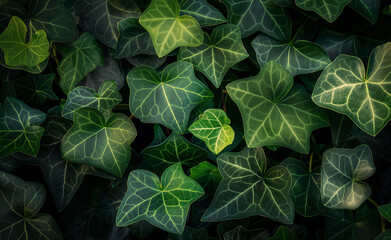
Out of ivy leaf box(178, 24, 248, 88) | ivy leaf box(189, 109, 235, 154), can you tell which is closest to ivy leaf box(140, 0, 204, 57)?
ivy leaf box(178, 24, 248, 88)

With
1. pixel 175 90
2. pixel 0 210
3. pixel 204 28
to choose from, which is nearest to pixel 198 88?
pixel 175 90

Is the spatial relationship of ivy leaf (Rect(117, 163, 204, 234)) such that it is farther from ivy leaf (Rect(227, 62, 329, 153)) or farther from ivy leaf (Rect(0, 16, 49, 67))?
ivy leaf (Rect(0, 16, 49, 67))

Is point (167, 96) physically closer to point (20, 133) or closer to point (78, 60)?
point (78, 60)

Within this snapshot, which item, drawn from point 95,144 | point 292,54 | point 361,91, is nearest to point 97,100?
point 95,144

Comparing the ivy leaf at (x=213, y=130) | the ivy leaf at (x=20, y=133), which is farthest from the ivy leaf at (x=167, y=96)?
the ivy leaf at (x=20, y=133)

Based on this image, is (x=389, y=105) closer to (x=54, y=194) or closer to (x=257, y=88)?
(x=257, y=88)

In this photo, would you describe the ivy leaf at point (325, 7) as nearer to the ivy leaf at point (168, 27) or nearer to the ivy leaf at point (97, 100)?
the ivy leaf at point (168, 27)
